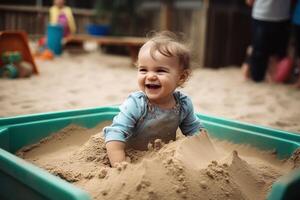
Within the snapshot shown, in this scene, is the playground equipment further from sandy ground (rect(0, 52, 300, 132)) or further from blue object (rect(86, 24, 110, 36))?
blue object (rect(86, 24, 110, 36))

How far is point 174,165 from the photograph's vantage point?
960 millimetres

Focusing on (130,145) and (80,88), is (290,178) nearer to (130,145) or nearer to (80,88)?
(130,145)

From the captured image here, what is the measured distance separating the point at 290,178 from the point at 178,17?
444cm

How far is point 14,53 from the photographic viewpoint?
11.8ft

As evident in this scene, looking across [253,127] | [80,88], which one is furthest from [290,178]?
[80,88]

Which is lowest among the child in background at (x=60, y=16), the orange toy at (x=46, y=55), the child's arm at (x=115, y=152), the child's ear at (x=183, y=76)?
the orange toy at (x=46, y=55)

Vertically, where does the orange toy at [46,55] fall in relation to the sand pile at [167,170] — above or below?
below

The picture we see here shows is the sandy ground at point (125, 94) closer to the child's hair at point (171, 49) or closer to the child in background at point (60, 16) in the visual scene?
the child's hair at point (171, 49)

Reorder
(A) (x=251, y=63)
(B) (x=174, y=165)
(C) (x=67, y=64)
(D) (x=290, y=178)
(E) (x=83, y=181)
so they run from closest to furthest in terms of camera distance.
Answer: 1. (D) (x=290, y=178)
2. (B) (x=174, y=165)
3. (E) (x=83, y=181)
4. (A) (x=251, y=63)
5. (C) (x=67, y=64)

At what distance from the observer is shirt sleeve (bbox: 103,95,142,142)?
3.92 feet

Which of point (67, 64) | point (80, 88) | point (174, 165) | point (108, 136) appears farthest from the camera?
point (67, 64)

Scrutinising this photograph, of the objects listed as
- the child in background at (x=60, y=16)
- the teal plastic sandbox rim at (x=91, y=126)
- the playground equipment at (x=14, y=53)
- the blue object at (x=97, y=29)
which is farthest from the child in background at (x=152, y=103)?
the child in background at (x=60, y=16)

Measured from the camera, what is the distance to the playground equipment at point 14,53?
3.55m

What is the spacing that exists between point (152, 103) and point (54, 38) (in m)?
4.49
